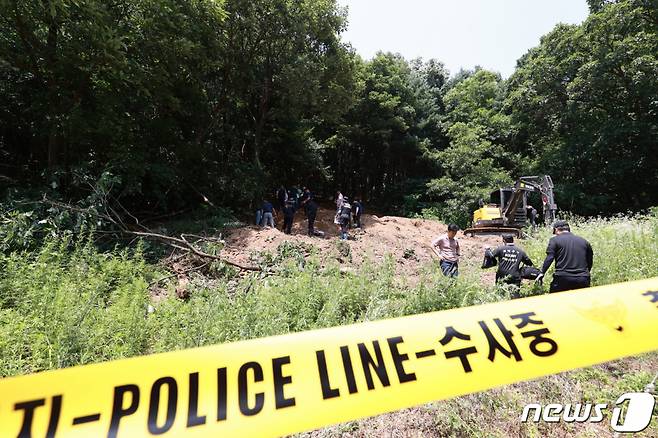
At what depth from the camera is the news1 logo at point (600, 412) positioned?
235 cm

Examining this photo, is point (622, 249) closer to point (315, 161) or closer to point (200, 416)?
point (200, 416)

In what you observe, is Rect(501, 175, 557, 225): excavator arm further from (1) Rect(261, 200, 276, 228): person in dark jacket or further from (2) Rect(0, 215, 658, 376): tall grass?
(1) Rect(261, 200, 276, 228): person in dark jacket

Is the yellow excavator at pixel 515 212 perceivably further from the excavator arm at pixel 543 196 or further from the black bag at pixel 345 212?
the black bag at pixel 345 212

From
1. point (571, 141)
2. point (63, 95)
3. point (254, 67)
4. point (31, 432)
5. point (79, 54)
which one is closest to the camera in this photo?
point (31, 432)

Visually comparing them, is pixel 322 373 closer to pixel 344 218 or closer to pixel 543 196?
pixel 344 218

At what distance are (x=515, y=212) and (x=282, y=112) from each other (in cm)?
1141

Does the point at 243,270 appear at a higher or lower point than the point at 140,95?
lower

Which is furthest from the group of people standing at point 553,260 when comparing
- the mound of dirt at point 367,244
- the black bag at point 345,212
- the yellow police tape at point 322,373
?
the black bag at point 345,212

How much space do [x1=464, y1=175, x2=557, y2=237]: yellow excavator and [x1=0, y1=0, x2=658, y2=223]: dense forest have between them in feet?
20.4

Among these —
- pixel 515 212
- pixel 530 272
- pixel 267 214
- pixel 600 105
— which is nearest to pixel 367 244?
pixel 267 214

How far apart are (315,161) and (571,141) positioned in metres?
15.3

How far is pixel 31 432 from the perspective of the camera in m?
1.15

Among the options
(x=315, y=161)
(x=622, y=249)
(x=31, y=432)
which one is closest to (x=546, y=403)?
(x=31, y=432)

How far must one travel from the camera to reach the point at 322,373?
147 centimetres
